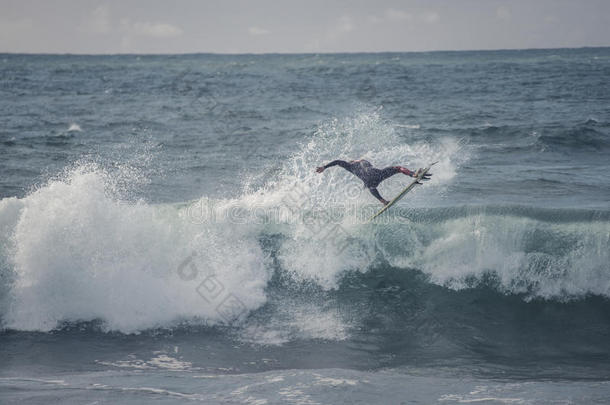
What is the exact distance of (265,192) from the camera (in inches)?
603

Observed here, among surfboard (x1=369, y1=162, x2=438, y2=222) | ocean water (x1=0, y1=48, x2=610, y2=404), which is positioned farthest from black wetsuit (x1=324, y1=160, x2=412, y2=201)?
ocean water (x1=0, y1=48, x2=610, y2=404)

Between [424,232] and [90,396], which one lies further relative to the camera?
[424,232]

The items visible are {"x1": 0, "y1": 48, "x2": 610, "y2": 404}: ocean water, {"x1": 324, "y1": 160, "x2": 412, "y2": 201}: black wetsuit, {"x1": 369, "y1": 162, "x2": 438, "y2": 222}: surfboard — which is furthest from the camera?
{"x1": 324, "y1": 160, "x2": 412, "y2": 201}: black wetsuit

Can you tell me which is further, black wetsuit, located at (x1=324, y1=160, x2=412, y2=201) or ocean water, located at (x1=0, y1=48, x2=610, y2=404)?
black wetsuit, located at (x1=324, y1=160, x2=412, y2=201)

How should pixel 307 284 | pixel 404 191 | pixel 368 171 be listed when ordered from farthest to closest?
pixel 307 284
pixel 404 191
pixel 368 171

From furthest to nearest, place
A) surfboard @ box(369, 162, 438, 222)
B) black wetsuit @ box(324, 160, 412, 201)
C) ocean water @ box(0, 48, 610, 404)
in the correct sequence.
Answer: black wetsuit @ box(324, 160, 412, 201)
surfboard @ box(369, 162, 438, 222)
ocean water @ box(0, 48, 610, 404)

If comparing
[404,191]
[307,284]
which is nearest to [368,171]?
[404,191]

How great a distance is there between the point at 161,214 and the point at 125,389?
241 inches

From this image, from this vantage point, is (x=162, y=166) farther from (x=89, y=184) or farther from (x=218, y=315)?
(x=218, y=315)

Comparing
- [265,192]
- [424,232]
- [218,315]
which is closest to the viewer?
[218,315]

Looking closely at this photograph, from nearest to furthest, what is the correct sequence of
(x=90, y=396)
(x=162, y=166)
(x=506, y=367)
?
(x=90, y=396), (x=506, y=367), (x=162, y=166)

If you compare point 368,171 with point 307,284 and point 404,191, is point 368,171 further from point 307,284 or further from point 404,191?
point 307,284

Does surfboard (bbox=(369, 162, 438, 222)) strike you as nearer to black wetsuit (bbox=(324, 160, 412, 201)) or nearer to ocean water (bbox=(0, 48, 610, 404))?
black wetsuit (bbox=(324, 160, 412, 201))

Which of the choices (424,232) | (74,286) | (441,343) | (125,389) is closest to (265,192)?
(424,232)
